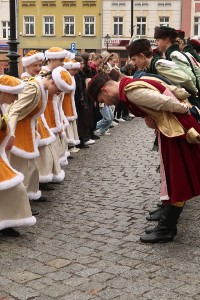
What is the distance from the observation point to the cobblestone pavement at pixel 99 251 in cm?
414

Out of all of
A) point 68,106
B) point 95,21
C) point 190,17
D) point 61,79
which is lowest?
point 68,106

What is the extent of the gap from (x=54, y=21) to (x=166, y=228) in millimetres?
48905

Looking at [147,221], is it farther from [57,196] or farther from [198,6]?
[198,6]

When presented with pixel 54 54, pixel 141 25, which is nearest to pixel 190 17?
pixel 141 25

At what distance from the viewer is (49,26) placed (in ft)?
172

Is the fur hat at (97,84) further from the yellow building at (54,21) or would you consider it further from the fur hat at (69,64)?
the yellow building at (54,21)

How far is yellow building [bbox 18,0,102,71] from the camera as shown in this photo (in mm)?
51438

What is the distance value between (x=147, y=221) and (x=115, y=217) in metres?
0.38

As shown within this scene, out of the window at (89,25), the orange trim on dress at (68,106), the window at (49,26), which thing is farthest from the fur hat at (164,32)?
the window at (49,26)

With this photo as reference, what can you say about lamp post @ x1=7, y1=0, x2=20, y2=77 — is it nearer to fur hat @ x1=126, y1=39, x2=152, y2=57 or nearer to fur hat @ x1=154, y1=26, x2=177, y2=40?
fur hat @ x1=154, y1=26, x2=177, y2=40

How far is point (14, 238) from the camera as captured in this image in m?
5.43

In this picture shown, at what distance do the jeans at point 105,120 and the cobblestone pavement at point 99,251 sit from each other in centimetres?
543

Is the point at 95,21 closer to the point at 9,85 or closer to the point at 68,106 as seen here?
the point at 68,106

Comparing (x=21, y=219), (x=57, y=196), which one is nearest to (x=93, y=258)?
(x=21, y=219)
